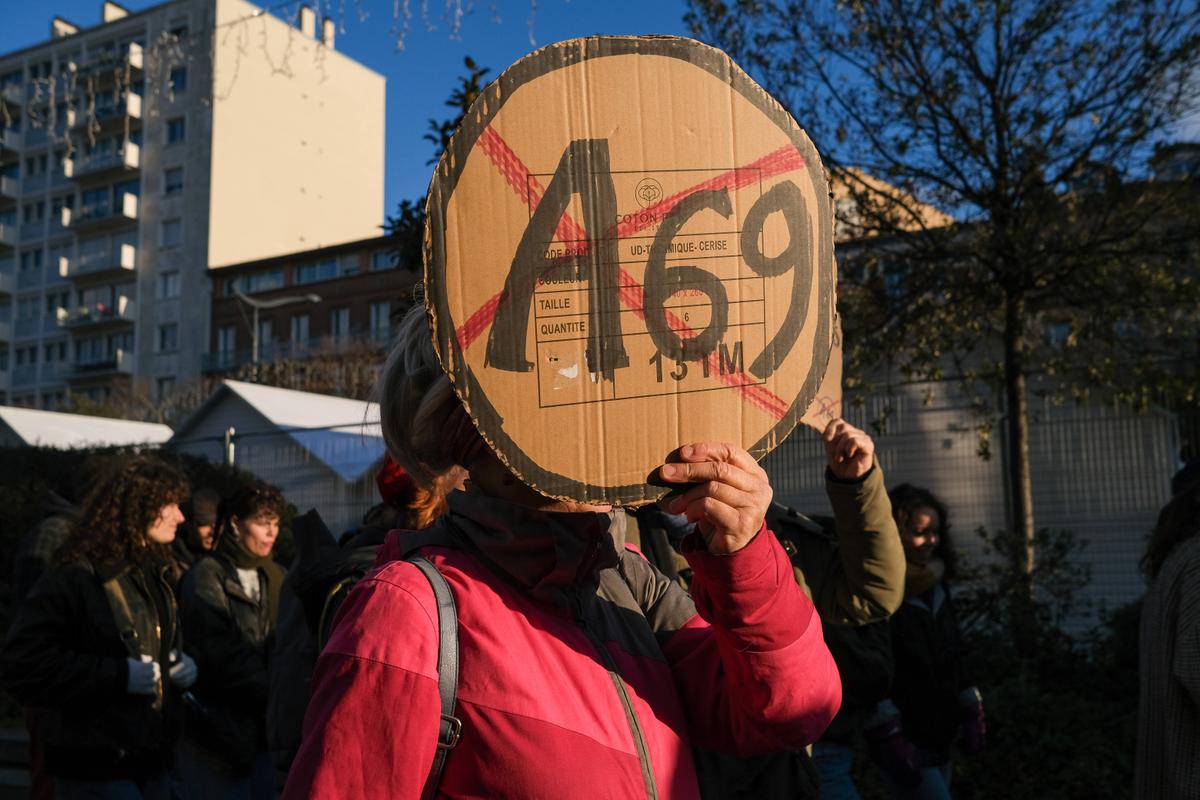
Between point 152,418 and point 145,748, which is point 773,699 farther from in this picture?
point 152,418

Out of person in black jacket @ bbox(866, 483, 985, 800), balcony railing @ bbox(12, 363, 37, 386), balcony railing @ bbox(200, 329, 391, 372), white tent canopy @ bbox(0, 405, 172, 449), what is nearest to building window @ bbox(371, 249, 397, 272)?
balcony railing @ bbox(200, 329, 391, 372)

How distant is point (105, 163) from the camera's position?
181 feet

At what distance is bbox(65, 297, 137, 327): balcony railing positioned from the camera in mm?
55344

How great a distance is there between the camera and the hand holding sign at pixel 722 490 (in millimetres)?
1372

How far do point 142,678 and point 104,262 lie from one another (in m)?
58.1

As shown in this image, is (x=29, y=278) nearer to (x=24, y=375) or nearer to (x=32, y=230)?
(x=32, y=230)

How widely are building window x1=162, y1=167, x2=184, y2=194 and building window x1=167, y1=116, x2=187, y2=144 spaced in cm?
152

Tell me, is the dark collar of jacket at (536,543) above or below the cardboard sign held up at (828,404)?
below

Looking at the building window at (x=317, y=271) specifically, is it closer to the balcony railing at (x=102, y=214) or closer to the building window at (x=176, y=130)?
the building window at (x=176, y=130)

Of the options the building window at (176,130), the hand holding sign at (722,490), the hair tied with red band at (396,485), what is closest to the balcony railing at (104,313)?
the building window at (176,130)

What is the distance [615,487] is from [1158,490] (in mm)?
9436

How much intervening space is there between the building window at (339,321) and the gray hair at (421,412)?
5056 cm

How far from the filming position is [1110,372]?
8.98m

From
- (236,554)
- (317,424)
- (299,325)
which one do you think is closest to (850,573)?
(236,554)
